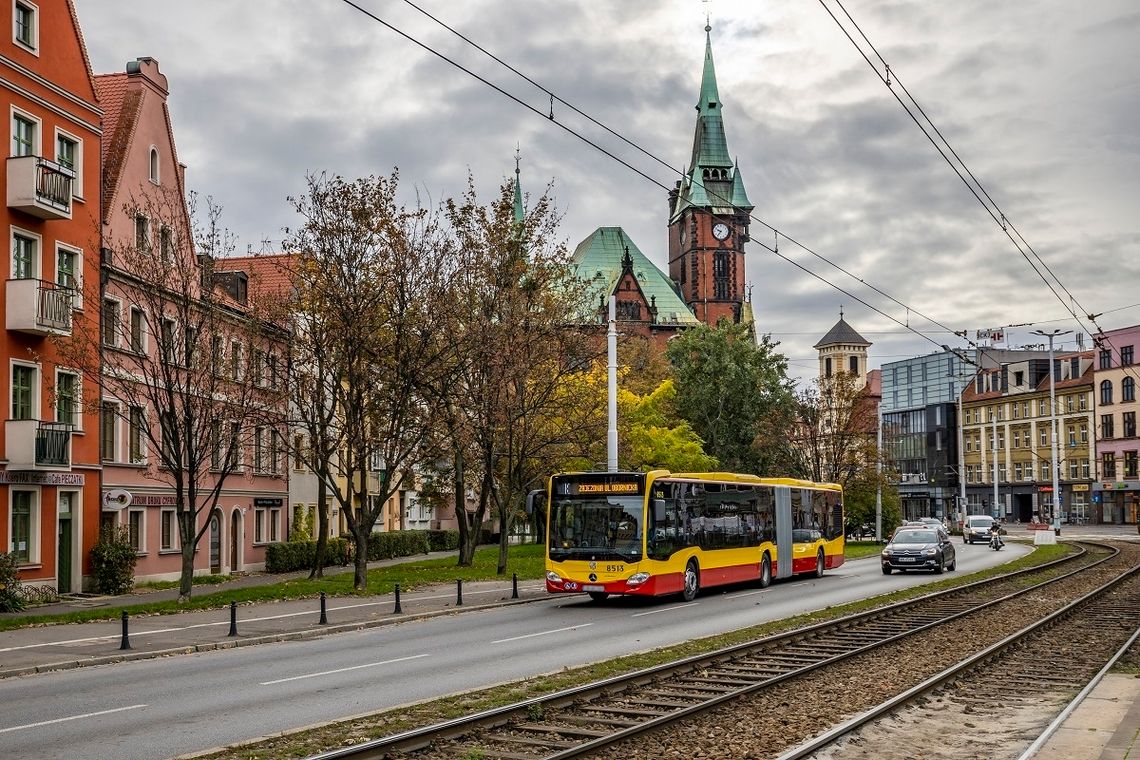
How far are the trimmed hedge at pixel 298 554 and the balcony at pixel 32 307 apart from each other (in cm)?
1690

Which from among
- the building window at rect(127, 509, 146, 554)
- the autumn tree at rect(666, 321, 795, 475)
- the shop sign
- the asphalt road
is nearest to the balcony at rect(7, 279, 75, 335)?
the shop sign

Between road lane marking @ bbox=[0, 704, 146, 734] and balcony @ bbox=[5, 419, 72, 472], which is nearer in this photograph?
road lane marking @ bbox=[0, 704, 146, 734]

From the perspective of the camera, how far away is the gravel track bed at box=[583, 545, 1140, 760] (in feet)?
35.3

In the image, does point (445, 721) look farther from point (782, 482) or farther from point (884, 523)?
point (884, 523)

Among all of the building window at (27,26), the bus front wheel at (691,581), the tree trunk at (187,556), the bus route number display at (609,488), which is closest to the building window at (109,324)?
the tree trunk at (187,556)

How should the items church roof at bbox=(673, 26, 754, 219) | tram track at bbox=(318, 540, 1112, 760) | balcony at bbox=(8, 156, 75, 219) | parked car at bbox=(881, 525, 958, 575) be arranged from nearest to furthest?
tram track at bbox=(318, 540, 1112, 760) < balcony at bbox=(8, 156, 75, 219) < parked car at bbox=(881, 525, 958, 575) < church roof at bbox=(673, 26, 754, 219)

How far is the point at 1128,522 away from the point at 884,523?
25.5 meters

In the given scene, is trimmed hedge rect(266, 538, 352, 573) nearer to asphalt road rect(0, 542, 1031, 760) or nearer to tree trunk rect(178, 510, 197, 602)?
tree trunk rect(178, 510, 197, 602)

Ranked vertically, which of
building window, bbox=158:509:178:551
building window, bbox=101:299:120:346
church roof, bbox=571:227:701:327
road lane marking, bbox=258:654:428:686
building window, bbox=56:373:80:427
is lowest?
road lane marking, bbox=258:654:428:686

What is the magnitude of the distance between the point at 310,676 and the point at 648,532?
11.7m

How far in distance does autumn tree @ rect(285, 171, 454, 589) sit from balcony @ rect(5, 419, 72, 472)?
6.35m

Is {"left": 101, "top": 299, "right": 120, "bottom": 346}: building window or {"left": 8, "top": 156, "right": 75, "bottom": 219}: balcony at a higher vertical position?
{"left": 8, "top": 156, "right": 75, "bottom": 219}: balcony

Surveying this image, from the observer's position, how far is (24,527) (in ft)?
101

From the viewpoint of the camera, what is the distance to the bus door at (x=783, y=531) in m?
35.5
